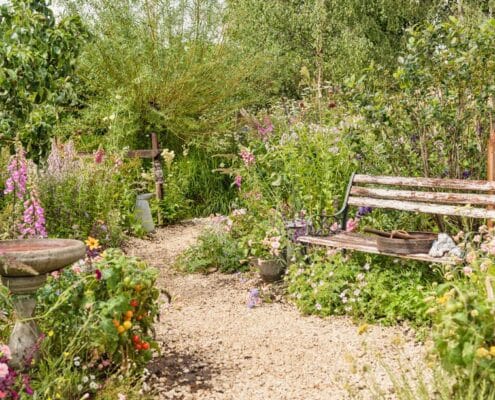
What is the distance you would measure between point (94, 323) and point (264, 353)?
1.36 m

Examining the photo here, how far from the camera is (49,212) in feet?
22.1

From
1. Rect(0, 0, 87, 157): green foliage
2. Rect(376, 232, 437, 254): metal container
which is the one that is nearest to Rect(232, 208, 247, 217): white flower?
Rect(376, 232, 437, 254): metal container

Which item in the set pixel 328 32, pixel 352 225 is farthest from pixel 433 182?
pixel 328 32

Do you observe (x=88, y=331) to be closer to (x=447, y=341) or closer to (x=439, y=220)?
(x=447, y=341)

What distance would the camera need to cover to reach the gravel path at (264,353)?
3.62m

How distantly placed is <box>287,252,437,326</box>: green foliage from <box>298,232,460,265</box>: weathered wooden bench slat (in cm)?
13

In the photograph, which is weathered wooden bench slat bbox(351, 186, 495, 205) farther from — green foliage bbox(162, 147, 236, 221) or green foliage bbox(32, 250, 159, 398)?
green foliage bbox(162, 147, 236, 221)

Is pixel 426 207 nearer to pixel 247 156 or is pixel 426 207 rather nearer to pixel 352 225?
pixel 352 225

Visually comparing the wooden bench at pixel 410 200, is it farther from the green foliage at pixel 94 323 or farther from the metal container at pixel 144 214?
the metal container at pixel 144 214

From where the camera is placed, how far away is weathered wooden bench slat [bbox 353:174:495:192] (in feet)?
16.2

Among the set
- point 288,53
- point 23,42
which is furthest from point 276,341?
point 288,53

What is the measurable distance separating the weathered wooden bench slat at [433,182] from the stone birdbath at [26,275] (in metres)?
2.89

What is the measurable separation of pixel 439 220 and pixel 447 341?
110 inches

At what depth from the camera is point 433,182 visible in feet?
16.9
